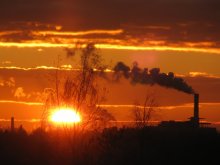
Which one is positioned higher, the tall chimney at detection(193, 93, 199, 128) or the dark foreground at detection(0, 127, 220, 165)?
the tall chimney at detection(193, 93, 199, 128)

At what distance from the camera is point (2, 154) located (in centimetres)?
5553

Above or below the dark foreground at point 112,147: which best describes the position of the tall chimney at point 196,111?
above

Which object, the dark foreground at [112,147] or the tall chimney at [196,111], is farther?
the tall chimney at [196,111]

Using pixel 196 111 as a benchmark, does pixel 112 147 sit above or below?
below

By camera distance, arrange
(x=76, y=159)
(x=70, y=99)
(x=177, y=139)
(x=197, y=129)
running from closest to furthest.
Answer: (x=76, y=159) → (x=70, y=99) → (x=177, y=139) → (x=197, y=129)

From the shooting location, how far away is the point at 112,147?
188 ft

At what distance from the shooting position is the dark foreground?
175 ft

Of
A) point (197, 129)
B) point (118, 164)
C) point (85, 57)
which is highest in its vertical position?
point (85, 57)

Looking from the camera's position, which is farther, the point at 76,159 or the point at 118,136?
the point at 118,136

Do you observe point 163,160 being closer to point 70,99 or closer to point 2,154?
point 70,99

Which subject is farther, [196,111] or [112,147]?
[196,111]

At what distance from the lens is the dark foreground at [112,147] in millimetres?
53344

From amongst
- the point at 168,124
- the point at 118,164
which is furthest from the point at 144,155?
the point at 168,124

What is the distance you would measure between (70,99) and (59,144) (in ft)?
14.0
